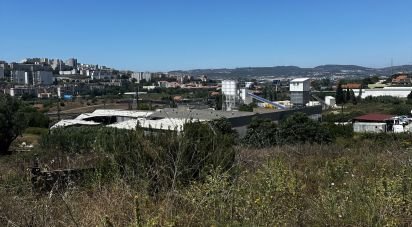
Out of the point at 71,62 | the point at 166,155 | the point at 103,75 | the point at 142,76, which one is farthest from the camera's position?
the point at 71,62

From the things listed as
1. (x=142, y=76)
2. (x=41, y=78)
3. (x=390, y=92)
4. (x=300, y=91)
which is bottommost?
(x=390, y=92)

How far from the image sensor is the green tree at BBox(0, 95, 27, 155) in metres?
26.6

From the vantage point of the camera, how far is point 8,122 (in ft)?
88.3

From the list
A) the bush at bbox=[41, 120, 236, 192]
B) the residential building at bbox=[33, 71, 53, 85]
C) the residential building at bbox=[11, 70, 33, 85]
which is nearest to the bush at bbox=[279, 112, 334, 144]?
the bush at bbox=[41, 120, 236, 192]

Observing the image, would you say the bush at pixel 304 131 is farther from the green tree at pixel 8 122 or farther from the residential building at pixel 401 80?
the residential building at pixel 401 80

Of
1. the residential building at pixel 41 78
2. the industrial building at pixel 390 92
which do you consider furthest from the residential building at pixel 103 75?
the industrial building at pixel 390 92

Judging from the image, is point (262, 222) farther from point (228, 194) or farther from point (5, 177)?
point (5, 177)

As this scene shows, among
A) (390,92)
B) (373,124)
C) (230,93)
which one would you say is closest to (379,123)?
(373,124)

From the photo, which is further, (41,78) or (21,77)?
(41,78)

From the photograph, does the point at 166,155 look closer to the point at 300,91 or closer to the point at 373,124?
the point at 373,124

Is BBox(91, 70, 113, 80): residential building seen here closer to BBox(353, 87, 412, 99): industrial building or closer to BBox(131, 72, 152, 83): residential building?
BBox(131, 72, 152, 83): residential building

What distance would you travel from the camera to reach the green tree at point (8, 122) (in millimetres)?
26594

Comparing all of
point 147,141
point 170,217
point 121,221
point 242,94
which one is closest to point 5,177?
point 147,141

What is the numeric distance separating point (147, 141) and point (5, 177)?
154cm
